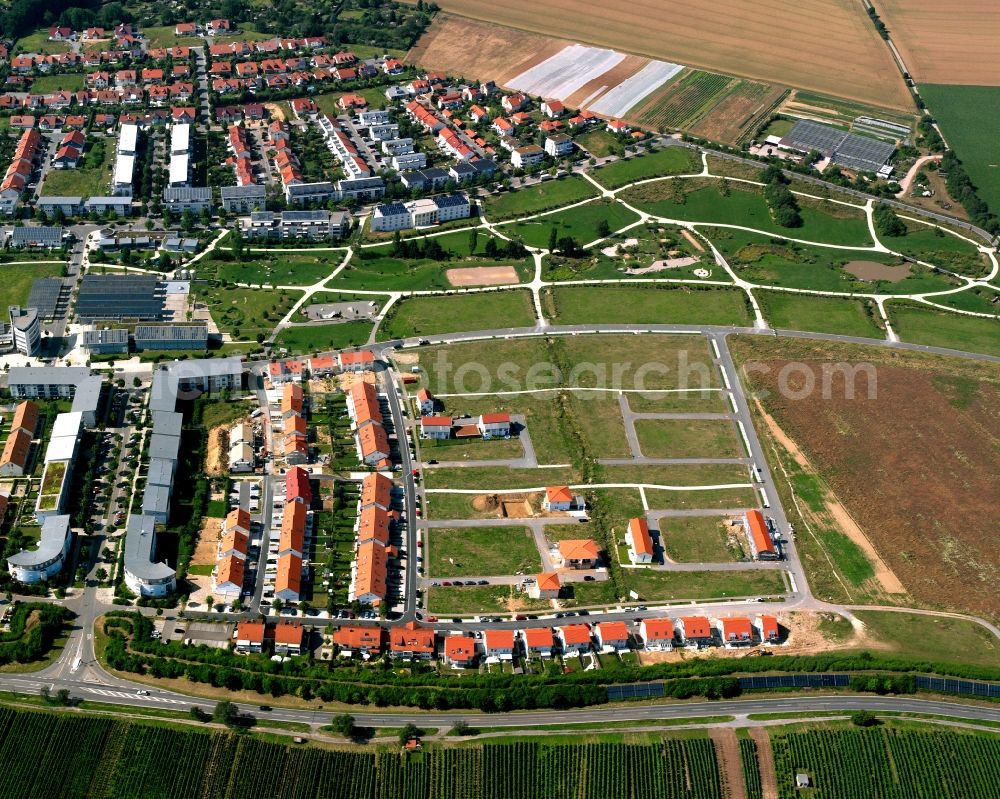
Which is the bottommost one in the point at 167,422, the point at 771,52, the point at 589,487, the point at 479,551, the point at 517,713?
the point at 517,713

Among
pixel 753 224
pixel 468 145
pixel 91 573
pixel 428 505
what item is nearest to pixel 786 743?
pixel 428 505

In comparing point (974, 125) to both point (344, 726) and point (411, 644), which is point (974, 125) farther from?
point (344, 726)

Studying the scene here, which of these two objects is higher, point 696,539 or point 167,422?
point 167,422

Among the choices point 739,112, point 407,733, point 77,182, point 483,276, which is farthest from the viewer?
point 739,112

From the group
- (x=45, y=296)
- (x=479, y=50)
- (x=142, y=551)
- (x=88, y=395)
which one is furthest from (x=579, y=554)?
(x=479, y=50)

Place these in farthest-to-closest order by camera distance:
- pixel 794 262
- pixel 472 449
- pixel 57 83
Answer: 1. pixel 57 83
2. pixel 794 262
3. pixel 472 449

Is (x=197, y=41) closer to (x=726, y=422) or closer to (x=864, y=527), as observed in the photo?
(x=726, y=422)

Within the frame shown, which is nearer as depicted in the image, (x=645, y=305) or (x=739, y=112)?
(x=645, y=305)

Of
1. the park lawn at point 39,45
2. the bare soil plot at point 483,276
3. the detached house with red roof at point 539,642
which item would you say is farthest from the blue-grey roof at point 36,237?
the detached house with red roof at point 539,642

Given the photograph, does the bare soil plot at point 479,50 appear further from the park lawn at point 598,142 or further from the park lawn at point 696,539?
the park lawn at point 696,539
